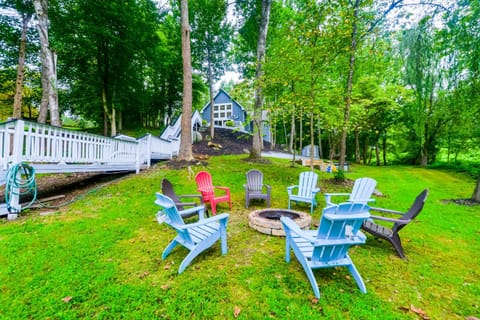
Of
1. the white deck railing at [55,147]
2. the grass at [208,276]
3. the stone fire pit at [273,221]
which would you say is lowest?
the grass at [208,276]

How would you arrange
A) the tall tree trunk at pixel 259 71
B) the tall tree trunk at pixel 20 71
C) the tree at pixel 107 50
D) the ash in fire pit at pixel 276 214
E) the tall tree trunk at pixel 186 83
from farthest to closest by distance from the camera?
the tree at pixel 107 50 → the tall tree trunk at pixel 20 71 → the tall tree trunk at pixel 259 71 → the tall tree trunk at pixel 186 83 → the ash in fire pit at pixel 276 214

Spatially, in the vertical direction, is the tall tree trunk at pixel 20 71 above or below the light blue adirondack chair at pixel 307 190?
above

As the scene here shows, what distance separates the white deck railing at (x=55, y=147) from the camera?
4.00 meters

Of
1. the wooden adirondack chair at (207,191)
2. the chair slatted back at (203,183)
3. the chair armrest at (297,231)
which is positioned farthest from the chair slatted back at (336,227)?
the chair slatted back at (203,183)

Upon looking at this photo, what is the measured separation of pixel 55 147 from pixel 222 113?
2121 cm

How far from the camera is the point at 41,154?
450 cm

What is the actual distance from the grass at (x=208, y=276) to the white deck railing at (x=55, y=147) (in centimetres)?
123

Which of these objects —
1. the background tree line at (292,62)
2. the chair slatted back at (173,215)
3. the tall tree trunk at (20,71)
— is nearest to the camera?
the chair slatted back at (173,215)

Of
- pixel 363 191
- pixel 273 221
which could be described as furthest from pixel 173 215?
pixel 363 191

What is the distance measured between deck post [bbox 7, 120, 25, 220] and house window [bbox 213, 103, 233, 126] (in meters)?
21.4

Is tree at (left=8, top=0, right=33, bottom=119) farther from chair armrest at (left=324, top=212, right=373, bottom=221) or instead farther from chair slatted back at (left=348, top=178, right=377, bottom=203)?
chair slatted back at (left=348, top=178, right=377, bottom=203)

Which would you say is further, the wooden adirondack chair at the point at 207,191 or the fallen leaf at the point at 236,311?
the wooden adirondack chair at the point at 207,191

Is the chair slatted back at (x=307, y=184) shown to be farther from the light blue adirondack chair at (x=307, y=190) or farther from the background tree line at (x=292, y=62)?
the background tree line at (x=292, y=62)

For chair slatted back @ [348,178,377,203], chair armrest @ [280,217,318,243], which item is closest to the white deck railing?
chair armrest @ [280,217,318,243]
